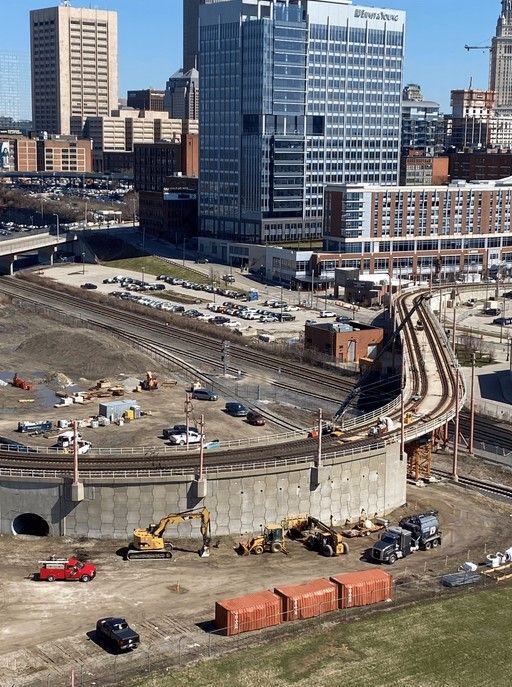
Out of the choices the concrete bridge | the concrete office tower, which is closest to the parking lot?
the concrete bridge

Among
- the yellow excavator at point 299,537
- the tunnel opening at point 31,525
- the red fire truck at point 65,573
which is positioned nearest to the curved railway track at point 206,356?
the tunnel opening at point 31,525

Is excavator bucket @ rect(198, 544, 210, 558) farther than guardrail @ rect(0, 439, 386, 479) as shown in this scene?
No

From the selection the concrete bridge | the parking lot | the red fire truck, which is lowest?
the red fire truck

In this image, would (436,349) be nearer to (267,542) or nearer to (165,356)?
(165,356)

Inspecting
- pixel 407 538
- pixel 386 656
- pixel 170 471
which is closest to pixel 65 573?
pixel 170 471

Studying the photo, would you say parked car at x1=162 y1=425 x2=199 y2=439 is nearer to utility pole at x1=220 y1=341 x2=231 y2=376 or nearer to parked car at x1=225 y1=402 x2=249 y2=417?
parked car at x1=225 y1=402 x2=249 y2=417
